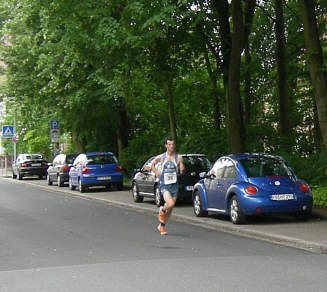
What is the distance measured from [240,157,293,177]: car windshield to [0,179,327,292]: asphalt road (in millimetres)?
1767

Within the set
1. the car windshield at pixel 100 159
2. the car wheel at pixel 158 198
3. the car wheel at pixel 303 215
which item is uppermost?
the car windshield at pixel 100 159

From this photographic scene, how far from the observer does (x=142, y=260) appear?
10.3 m

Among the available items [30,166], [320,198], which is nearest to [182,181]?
[320,198]

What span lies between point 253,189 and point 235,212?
2.10 ft

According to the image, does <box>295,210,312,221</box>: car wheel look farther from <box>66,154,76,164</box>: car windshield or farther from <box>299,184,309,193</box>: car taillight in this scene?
<box>66,154,76,164</box>: car windshield

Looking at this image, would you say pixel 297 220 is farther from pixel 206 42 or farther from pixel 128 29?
pixel 206 42

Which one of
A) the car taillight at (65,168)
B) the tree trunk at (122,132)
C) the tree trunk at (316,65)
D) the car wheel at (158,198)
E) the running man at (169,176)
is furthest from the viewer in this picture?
the tree trunk at (122,132)

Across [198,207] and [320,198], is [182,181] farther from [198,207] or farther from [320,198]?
[320,198]

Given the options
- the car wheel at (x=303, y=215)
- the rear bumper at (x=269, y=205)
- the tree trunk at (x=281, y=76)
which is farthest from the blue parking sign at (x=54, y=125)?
the rear bumper at (x=269, y=205)

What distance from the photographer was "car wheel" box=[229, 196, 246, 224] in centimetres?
1497

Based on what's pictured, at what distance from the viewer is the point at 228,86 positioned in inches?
871

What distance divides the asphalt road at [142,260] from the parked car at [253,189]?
36.5 inches

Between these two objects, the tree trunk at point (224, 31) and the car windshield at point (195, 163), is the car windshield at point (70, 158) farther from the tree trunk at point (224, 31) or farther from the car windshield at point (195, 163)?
the car windshield at point (195, 163)

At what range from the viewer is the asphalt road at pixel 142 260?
8.33 metres
